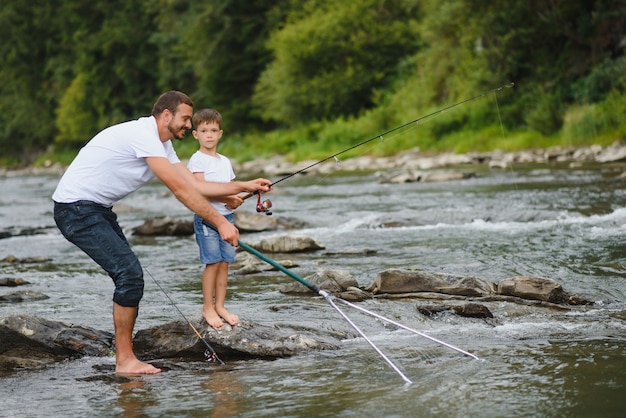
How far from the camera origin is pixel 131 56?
6125cm

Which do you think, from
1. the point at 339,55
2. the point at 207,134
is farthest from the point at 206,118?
the point at 339,55

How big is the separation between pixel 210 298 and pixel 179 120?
1.27m

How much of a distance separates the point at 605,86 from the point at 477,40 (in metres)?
5.40

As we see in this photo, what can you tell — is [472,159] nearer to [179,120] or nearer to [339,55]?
[339,55]

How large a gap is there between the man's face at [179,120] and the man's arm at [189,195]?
292 mm

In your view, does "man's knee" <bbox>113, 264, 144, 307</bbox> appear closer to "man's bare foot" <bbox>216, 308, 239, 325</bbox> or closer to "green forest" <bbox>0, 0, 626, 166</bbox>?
"man's bare foot" <bbox>216, 308, 239, 325</bbox>

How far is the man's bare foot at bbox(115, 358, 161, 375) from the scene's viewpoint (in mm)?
5602

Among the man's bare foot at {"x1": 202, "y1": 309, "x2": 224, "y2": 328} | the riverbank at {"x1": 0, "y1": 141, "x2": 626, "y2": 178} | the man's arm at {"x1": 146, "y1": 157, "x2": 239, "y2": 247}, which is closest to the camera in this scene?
the man's arm at {"x1": 146, "y1": 157, "x2": 239, "y2": 247}

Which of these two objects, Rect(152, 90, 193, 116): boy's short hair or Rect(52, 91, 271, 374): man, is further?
Rect(152, 90, 193, 116): boy's short hair

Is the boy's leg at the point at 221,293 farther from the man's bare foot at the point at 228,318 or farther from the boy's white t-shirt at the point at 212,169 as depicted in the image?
the boy's white t-shirt at the point at 212,169

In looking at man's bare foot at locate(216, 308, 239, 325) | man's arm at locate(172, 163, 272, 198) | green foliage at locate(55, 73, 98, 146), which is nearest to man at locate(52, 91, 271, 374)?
man's arm at locate(172, 163, 272, 198)

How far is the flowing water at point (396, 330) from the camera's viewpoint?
4746 millimetres

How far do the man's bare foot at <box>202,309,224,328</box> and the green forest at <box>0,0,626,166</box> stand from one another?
8786 millimetres

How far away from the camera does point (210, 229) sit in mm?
6133
